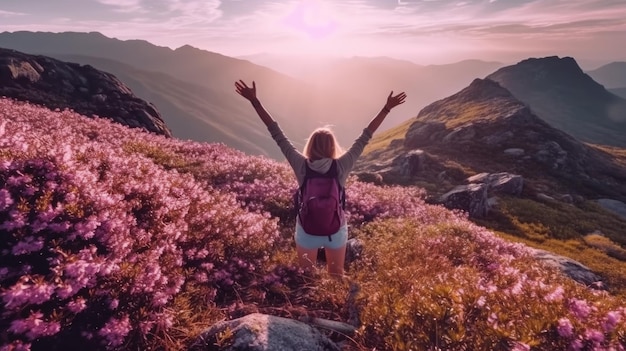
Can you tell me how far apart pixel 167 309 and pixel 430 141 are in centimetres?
6855

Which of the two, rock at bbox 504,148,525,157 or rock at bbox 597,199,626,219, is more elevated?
rock at bbox 504,148,525,157

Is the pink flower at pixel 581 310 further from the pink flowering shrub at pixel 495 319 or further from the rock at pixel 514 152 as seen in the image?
the rock at pixel 514 152

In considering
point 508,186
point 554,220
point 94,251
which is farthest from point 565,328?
point 508,186

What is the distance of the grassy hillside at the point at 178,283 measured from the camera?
157 inches

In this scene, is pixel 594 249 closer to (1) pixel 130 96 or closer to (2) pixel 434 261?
(2) pixel 434 261

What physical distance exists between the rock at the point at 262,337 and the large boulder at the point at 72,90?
94.0 ft

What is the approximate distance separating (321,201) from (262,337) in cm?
251

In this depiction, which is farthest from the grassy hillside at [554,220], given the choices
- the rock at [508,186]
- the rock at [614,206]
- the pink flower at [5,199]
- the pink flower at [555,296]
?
the pink flower at [5,199]

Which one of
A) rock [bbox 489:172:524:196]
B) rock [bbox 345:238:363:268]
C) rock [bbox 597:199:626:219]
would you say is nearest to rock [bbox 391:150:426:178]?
rock [bbox 489:172:524:196]

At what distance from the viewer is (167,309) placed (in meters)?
5.28

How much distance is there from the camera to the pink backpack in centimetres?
655

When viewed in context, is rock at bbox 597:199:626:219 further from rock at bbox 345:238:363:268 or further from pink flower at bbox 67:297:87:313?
pink flower at bbox 67:297:87:313

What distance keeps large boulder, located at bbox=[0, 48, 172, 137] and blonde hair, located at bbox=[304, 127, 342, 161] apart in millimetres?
27126

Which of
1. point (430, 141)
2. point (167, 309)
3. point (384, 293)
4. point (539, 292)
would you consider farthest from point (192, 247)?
point (430, 141)
